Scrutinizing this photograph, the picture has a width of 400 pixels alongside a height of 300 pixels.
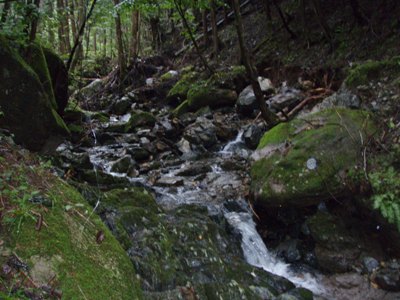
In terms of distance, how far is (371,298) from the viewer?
4461 millimetres

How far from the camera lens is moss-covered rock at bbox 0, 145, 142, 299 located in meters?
2.25

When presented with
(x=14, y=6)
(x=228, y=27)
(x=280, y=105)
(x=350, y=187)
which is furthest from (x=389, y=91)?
(x=228, y=27)

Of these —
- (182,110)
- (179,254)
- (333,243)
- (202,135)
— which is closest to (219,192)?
(333,243)

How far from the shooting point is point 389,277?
454cm

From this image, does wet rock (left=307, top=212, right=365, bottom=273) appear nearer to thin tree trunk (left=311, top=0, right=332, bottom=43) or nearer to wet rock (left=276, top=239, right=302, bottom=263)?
wet rock (left=276, top=239, right=302, bottom=263)

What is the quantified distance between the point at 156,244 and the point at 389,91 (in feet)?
16.4

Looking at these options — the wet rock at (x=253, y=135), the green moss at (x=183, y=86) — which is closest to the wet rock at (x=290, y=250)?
→ the wet rock at (x=253, y=135)

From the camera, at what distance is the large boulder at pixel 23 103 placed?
5262mm

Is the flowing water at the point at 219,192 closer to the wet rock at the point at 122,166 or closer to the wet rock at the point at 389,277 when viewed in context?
the wet rock at the point at 122,166

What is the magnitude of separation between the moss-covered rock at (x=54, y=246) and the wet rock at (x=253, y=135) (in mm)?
6444

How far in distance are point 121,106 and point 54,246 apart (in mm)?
13326

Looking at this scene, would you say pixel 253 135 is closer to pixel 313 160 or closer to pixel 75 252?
pixel 313 160

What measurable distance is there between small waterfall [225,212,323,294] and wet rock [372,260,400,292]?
696mm

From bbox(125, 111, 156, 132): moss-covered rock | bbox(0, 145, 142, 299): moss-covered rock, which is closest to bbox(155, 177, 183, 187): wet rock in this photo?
bbox(0, 145, 142, 299): moss-covered rock
